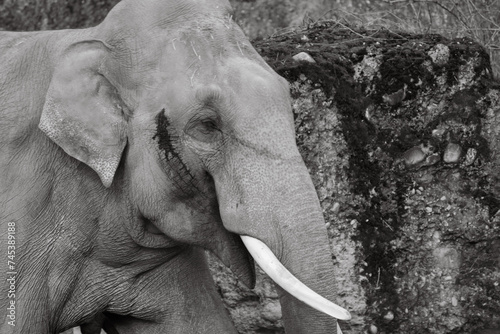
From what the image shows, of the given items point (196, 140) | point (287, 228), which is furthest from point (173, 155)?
point (287, 228)

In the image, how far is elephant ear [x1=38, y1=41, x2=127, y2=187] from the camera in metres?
3.71

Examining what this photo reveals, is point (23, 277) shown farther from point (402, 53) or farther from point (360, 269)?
point (402, 53)

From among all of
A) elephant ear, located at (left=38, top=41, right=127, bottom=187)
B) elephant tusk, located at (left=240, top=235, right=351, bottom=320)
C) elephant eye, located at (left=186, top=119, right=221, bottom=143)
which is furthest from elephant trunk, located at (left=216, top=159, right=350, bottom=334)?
elephant ear, located at (left=38, top=41, right=127, bottom=187)

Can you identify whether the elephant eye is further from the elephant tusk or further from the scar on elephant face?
the elephant tusk

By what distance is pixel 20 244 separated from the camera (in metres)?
3.90

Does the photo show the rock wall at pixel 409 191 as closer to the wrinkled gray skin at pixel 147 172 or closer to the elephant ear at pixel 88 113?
the wrinkled gray skin at pixel 147 172

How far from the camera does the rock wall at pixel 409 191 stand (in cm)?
502

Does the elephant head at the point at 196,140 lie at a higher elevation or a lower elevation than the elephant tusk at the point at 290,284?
higher

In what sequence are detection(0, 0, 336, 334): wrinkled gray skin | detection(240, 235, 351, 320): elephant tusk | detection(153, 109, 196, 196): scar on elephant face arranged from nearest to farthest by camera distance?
detection(240, 235, 351, 320): elephant tusk < detection(0, 0, 336, 334): wrinkled gray skin < detection(153, 109, 196, 196): scar on elephant face

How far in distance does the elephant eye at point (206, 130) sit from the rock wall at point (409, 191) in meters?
1.43

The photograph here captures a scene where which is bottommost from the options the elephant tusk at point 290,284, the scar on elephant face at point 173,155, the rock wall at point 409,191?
the rock wall at point 409,191

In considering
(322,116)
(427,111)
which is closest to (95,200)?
(322,116)

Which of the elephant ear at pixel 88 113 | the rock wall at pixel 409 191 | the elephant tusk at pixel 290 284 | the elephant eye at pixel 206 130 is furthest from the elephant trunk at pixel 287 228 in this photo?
the rock wall at pixel 409 191

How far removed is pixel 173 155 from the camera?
3645 millimetres
